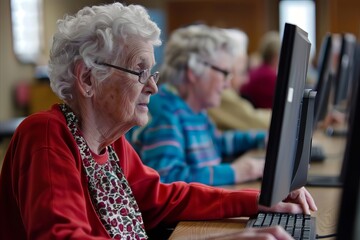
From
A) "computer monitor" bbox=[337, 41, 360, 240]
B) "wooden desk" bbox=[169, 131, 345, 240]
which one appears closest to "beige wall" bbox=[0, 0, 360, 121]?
"wooden desk" bbox=[169, 131, 345, 240]

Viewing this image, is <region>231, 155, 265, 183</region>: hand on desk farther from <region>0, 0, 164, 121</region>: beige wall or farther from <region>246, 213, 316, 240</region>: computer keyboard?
<region>0, 0, 164, 121</region>: beige wall

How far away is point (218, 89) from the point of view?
2600 mm

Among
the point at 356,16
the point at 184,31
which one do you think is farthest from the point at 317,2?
the point at 184,31

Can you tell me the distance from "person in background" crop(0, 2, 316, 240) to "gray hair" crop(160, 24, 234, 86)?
988 millimetres

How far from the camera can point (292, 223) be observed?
146cm

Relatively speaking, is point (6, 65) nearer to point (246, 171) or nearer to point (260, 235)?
point (246, 171)

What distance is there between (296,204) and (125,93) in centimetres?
51

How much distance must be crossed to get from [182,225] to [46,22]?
7437mm

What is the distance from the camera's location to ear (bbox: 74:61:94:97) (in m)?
1.42

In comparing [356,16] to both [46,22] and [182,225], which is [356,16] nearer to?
[46,22]

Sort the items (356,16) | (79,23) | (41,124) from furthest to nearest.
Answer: (356,16) → (79,23) → (41,124)

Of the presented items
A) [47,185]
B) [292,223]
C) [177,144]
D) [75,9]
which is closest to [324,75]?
[177,144]

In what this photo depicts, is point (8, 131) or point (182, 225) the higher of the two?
point (182, 225)

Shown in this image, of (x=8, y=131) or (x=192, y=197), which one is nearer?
(x=192, y=197)
